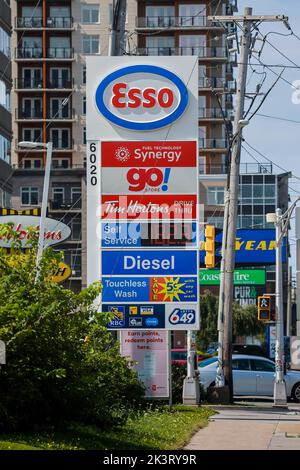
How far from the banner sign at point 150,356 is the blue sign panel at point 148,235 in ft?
6.84

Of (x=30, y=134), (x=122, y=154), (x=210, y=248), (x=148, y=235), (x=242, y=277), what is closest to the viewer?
(x=148, y=235)

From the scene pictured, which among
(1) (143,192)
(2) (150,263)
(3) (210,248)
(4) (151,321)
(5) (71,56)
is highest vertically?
(5) (71,56)

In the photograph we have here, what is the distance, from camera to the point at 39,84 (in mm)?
98125

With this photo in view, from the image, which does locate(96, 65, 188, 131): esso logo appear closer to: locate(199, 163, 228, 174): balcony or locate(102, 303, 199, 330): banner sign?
locate(102, 303, 199, 330): banner sign

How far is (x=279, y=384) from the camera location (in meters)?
33.2

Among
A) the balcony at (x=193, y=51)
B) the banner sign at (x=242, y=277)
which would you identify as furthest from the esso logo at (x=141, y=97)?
the balcony at (x=193, y=51)

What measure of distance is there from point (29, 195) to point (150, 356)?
68178mm

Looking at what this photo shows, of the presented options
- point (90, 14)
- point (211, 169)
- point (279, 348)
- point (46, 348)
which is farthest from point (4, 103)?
point (211, 169)

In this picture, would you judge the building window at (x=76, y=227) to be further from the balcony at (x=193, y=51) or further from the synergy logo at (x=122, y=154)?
the synergy logo at (x=122, y=154)

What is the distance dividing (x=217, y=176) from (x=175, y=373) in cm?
6736

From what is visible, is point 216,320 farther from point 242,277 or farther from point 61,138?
point 61,138

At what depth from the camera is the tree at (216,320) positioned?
256 ft

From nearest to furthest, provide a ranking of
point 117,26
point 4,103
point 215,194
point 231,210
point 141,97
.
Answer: point 141,97, point 117,26, point 231,210, point 4,103, point 215,194

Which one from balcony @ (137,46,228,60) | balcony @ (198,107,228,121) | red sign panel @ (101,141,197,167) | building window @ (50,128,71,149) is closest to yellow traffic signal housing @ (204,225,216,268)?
red sign panel @ (101,141,197,167)
